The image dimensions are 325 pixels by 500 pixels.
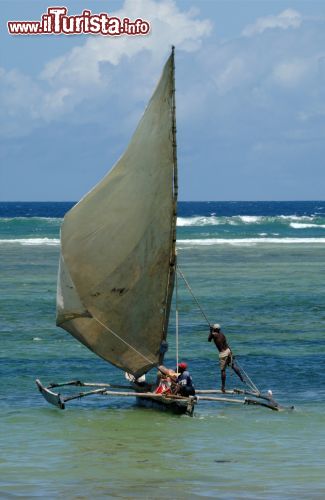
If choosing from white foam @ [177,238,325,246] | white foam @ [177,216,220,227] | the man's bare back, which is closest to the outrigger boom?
the man's bare back

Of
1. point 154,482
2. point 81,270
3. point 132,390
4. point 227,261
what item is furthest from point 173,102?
point 227,261

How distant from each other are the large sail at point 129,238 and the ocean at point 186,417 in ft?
7.33

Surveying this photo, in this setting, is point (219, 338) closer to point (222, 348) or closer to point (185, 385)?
point (222, 348)

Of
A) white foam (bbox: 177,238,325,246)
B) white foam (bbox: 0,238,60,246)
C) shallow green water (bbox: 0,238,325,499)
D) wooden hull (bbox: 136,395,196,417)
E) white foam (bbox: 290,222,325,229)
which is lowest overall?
white foam (bbox: 0,238,60,246)

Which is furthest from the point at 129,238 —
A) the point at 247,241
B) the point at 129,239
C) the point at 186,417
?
the point at 247,241

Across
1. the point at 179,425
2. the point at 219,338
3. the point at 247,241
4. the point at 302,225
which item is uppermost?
the point at 219,338

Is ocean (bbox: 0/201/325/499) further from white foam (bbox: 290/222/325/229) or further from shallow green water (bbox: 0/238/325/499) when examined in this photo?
white foam (bbox: 290/222/325/229)

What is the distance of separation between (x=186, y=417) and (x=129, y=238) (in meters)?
4.17

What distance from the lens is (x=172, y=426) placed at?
2459 cm

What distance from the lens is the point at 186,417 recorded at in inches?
996

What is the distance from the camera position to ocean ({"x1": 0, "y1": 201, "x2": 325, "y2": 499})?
65.4 feet

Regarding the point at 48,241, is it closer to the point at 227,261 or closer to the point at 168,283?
the point at 227,261

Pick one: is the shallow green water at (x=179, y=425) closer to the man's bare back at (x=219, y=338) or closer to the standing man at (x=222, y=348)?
the standing man at (x=222, y=348)

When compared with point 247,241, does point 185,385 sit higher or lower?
higher
